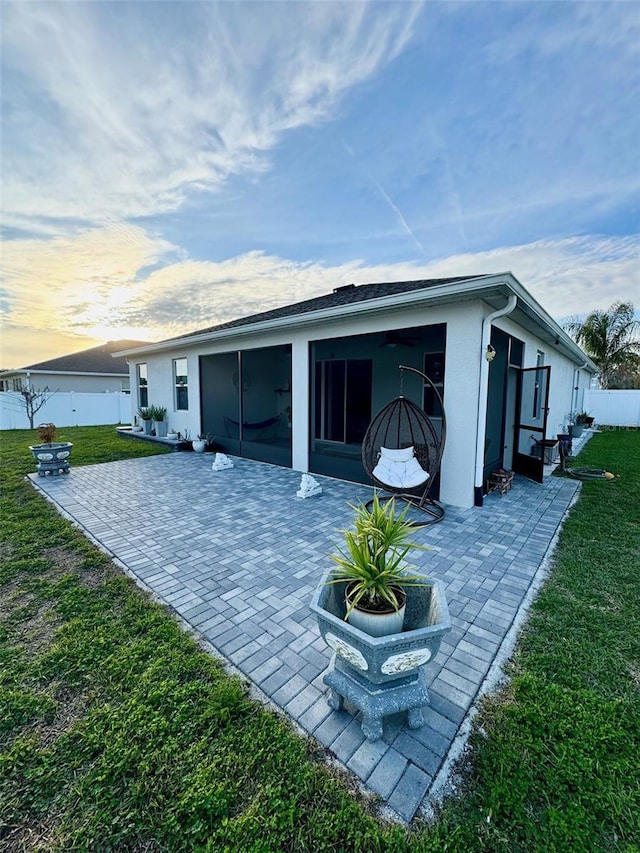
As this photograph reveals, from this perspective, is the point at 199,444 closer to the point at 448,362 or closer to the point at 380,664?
the point at 448,362

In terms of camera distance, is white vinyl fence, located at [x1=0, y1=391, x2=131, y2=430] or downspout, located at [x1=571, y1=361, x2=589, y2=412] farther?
white vinyl fence, located at [x1=0, y1=391, x2=131, y2=430]

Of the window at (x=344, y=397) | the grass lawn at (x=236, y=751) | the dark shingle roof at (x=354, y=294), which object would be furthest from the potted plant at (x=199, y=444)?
the grass lawn at (x=236, y=751)

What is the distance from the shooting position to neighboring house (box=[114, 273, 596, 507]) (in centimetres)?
477

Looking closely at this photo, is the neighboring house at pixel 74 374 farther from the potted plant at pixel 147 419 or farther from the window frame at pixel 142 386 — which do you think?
the potted plant at pixel 147 419

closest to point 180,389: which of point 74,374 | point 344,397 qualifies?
point 344,397

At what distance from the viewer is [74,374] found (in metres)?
19.7

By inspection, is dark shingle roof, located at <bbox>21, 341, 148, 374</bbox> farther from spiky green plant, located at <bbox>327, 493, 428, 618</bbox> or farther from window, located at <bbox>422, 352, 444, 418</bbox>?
spiky green plant, located at <bbox>327, 493, 428, 618</bbox>

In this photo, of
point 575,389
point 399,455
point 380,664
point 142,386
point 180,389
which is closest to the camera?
point 380,664

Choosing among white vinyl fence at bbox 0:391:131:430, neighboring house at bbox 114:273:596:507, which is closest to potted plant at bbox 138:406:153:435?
neighboring house at bbox 114:273:596:507

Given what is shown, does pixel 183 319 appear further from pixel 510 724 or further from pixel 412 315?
pixel 510 724

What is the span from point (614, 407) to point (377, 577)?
19.2 meters

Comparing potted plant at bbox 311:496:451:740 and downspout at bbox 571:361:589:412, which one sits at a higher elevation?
downspout at bbox 571:361:589:412

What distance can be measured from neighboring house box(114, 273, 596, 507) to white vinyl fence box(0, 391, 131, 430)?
19.9ft

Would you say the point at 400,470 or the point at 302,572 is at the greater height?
the point at 400,470
